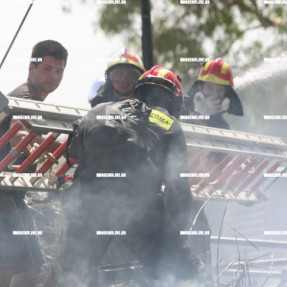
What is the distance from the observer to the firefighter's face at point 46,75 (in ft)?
15.3

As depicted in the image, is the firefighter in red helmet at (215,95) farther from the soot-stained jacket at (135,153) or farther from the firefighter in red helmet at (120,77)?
the soot-stained jacket at (135,153)

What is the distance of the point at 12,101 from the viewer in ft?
13.5

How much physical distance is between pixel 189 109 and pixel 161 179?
2.06 meters

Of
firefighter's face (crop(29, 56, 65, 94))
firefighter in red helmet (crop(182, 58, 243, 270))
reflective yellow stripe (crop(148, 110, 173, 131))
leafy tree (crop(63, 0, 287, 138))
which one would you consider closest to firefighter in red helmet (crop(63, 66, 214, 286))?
reflective yellow stripe (crop(148, 110, 173, 131))

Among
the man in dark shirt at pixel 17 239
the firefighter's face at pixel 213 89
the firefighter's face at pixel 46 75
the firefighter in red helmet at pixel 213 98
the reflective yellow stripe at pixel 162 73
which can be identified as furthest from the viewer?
the firefighter's face at pixel 213 89

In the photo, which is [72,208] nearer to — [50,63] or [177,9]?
[50,63]

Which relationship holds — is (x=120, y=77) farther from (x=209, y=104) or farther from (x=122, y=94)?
(x=209, y=104)

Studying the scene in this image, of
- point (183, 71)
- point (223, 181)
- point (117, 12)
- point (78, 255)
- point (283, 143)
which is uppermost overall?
point (117, 12)

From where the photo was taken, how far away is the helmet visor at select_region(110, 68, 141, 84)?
5.02 metres

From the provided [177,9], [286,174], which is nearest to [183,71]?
[177,9]

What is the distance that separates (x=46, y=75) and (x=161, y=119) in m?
1.16

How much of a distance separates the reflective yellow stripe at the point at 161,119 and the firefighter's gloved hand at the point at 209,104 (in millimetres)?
2079

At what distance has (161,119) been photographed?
390 cm

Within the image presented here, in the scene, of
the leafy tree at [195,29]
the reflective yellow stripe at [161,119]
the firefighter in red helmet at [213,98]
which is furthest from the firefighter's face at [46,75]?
the leafy tree at [195,29]
